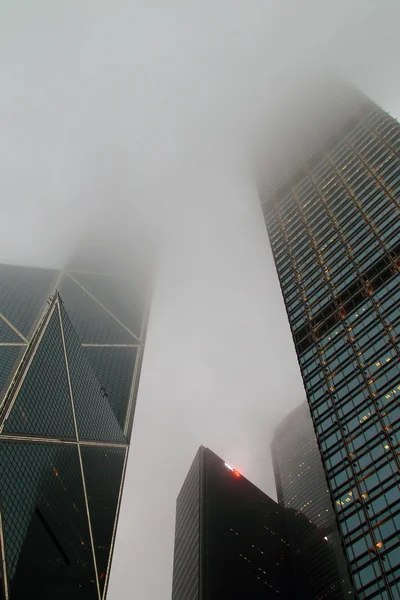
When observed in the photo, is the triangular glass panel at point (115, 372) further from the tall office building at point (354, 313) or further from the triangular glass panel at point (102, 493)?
the tall office building at point (354, 313)

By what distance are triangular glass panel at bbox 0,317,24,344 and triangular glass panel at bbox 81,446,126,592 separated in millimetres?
29112

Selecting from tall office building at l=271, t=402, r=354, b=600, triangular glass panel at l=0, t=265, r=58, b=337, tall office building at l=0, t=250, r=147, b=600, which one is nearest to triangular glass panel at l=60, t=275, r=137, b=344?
triangular glass panel at l=0, t=265, r=58, b=337

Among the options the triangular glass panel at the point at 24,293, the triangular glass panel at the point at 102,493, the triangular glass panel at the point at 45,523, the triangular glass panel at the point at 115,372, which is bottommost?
the triangular glass panel at the point at 45,523

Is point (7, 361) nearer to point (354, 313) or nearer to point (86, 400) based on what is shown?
point (86, 400)

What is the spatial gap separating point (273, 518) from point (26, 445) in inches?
3160

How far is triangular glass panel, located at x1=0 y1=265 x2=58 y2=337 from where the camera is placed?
133250 millimetres

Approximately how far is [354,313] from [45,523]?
63308 millimetres

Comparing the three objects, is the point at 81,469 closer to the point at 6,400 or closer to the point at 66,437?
the point at 66,437

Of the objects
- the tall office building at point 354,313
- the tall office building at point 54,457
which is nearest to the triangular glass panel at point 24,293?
the tall office building at point 54,457

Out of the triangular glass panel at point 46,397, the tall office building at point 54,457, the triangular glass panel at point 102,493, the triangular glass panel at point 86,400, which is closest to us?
the tall office building at point 54,457

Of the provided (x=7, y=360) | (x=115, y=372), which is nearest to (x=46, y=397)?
(x=7, y=360)

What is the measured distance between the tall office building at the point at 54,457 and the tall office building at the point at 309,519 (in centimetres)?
4773

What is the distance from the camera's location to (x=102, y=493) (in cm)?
11725

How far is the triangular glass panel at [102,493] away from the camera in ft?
354
